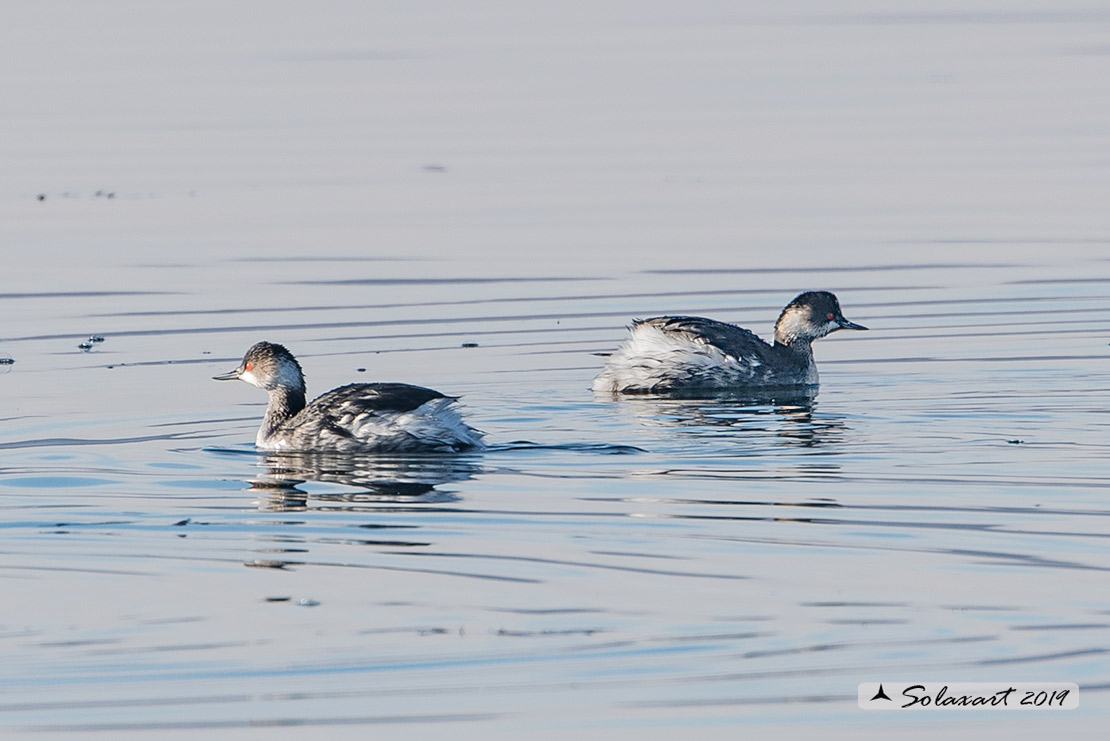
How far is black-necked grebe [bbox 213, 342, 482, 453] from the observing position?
515 inches

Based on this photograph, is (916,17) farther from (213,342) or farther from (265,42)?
(213,342)

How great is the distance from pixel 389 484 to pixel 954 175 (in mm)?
14233

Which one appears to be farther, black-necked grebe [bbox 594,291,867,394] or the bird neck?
black-necked grebe [bbox 594,291,867,394]

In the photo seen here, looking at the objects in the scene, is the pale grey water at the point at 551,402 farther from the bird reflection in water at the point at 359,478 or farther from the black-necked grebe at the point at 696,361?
the black-necked grebe at the point at 696,361

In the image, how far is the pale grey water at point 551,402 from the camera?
8.02 metres

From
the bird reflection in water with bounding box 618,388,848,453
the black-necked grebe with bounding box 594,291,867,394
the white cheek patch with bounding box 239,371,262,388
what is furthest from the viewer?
the black-necked grebe with bounding box 594,291,867,394

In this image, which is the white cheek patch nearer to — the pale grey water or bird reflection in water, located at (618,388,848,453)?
the pale grey water

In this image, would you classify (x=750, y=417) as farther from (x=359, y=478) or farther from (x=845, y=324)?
(x=359, y=478)

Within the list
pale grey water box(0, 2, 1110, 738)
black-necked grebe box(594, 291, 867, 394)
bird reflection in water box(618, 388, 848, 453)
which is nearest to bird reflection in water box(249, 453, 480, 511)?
pale grey water box(0, 2, 1110, 738)

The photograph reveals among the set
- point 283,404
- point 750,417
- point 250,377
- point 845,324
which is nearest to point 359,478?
point 283,404

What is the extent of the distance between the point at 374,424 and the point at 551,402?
1886 mm

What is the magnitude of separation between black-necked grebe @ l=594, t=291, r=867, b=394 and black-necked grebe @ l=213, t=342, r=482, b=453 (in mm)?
2542

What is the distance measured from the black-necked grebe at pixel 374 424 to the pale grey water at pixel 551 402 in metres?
0.29

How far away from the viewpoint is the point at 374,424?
13.2 m
